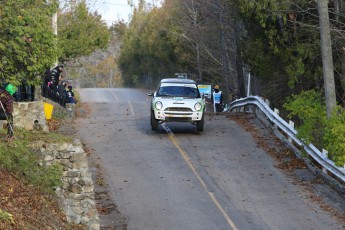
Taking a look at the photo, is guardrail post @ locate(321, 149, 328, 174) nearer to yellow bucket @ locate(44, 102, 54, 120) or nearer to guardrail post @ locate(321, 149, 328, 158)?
guardrail post @ locate(321, 149, 328, 158)

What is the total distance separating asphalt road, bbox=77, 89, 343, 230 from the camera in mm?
14094

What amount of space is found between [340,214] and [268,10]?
33.0ft

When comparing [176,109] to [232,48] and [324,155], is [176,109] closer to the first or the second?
[324,155]

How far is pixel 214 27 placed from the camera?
43938 millimetres

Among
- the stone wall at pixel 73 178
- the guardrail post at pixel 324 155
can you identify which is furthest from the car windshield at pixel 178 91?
the stone wall at pixel 73 178

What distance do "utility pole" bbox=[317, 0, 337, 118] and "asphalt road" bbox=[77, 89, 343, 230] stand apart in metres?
2.49

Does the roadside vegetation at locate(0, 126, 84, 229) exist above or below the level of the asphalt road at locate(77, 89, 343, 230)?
above

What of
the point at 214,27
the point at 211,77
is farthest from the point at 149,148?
the point at 211,77

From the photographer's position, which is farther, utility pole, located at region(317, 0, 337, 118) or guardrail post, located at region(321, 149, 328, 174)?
utility pole, located at region(317, 0, 337, 118)

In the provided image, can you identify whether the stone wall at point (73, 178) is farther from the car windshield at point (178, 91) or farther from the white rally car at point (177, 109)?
the car windshield at point (178, 91)

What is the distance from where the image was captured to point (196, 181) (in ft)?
55.8

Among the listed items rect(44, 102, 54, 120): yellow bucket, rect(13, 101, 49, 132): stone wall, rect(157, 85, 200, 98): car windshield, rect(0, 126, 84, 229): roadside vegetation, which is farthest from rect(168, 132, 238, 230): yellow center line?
rect(44, 102, 54, 120): yellow bucket

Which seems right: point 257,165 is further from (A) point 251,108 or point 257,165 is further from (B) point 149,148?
(A) point 251,108

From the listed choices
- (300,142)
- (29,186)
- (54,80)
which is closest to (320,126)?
(300,142)
